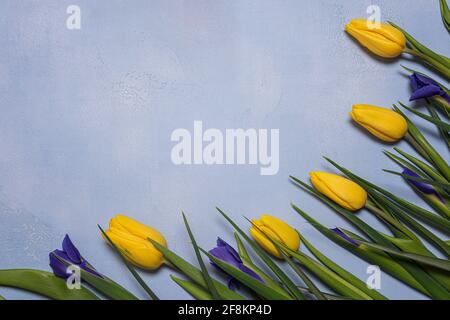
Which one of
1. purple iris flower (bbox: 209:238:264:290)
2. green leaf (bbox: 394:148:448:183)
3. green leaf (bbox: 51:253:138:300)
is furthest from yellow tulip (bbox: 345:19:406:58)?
green leaf (bbox: 51:253:138:300)

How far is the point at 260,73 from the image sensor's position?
2.96 ft

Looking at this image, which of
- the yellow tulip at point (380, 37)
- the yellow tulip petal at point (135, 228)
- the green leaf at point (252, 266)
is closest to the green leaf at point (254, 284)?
the green leaf at point (252, 266)

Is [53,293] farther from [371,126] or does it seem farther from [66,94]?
[371,126]

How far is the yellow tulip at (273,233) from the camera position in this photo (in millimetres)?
801

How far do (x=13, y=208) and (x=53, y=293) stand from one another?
18cm

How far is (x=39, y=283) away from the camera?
2.59 ft

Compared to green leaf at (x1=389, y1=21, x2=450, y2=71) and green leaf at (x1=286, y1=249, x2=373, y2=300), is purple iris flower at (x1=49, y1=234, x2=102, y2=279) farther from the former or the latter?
green leaf at (x1=389, y1=21, x2=450, y2=71)

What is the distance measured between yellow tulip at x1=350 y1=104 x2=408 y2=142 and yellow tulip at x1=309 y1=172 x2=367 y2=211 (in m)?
0.10

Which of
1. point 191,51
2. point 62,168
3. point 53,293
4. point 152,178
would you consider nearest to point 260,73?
point 191,51

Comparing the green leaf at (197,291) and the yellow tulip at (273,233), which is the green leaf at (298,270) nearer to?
the yellow tulip at (273,233)

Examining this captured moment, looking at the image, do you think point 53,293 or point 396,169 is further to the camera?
Result: point 396,169

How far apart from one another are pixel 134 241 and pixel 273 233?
0.20 m

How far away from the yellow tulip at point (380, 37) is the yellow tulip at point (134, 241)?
0.45 metres
